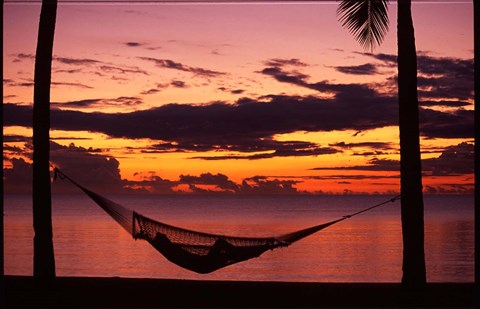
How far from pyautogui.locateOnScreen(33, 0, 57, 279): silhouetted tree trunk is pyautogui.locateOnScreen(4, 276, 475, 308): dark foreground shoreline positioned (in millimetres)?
400

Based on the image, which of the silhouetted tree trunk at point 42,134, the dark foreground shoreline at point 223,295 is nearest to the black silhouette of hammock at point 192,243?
the dark foreground shoreline at point 223,295

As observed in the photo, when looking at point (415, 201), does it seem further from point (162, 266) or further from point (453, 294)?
point (162, 266)

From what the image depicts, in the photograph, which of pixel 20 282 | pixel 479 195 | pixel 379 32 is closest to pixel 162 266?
pixel 20 282

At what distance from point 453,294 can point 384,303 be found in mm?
688

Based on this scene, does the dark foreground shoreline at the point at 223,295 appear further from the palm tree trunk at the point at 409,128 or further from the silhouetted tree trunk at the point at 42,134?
the palm tree trunk at the point at 409,128

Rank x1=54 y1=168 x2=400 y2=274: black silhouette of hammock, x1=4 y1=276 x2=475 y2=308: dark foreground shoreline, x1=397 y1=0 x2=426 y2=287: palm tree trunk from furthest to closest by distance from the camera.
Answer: x1=54 y1=168 x2=400 y2=274: black silhouette of hammock < x1=397 y1=0 x2=426 y2=287: palm tree trunk < x1=4 y1=276 x2=475 y2=308: dark foreground shoreline

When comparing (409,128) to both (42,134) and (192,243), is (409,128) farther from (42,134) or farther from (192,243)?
(42,134)

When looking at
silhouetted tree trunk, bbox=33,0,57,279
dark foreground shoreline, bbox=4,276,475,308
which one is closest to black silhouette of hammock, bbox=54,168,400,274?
dark foreground shoreline, bbox=4,276,475,308

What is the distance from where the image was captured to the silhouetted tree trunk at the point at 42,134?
22.0 feet

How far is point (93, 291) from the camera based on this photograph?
683 cm

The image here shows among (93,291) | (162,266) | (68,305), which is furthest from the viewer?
(162,266)

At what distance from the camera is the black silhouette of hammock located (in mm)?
7430

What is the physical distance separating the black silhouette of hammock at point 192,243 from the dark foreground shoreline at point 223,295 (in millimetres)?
269

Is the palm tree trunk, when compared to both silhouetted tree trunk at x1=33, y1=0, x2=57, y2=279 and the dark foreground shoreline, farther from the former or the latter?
silhouetted tree trunk at x1=33, y1=0, x2=57, y2=279
